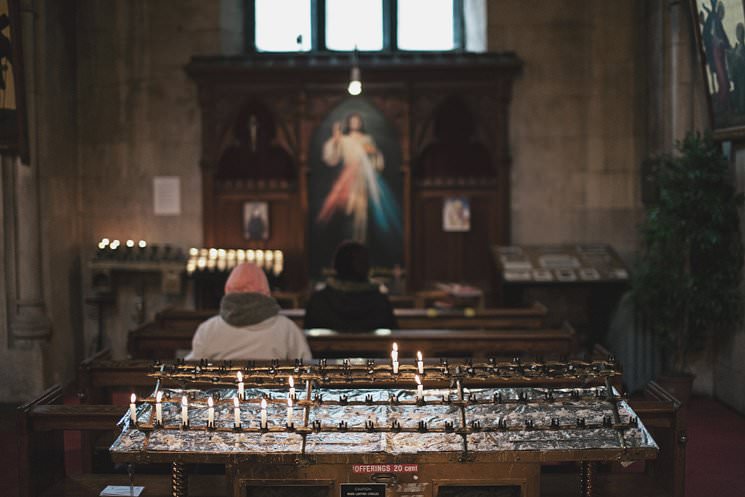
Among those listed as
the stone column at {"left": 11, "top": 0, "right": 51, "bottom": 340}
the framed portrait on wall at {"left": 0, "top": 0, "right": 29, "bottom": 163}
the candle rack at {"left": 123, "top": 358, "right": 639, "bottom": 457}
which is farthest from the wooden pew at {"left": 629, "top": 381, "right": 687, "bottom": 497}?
the framed portrait on wall at {"left": 0, "top": 0, "right": 29, "bottom": 163}

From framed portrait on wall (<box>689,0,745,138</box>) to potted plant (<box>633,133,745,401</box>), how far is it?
31 centimetres

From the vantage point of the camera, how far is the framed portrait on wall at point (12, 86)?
305 inches

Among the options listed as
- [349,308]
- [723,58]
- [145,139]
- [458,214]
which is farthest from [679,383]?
[145,139]

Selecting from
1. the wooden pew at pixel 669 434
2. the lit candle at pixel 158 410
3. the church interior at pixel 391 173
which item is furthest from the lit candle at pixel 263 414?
the church interior at pixel 391 173

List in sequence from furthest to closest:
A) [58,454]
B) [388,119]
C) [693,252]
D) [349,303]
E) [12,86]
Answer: [388,119] → [693,252] → [12,86] → [349,303] → [58,454]

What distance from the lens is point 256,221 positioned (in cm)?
1004

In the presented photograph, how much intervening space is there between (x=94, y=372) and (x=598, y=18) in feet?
23.4

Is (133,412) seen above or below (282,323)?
below

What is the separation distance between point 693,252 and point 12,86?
21.2 ft

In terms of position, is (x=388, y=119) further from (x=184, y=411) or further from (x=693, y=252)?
(x=184, y=411)

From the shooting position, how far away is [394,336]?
628 cm

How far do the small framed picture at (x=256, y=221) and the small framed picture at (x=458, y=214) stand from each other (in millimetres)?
2113

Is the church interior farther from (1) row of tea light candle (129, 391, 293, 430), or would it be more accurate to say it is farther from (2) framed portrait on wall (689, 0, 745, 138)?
(1) row of tea light candle (129, 391, 293, 430)

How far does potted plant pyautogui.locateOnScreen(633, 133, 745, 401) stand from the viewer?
768 cm
